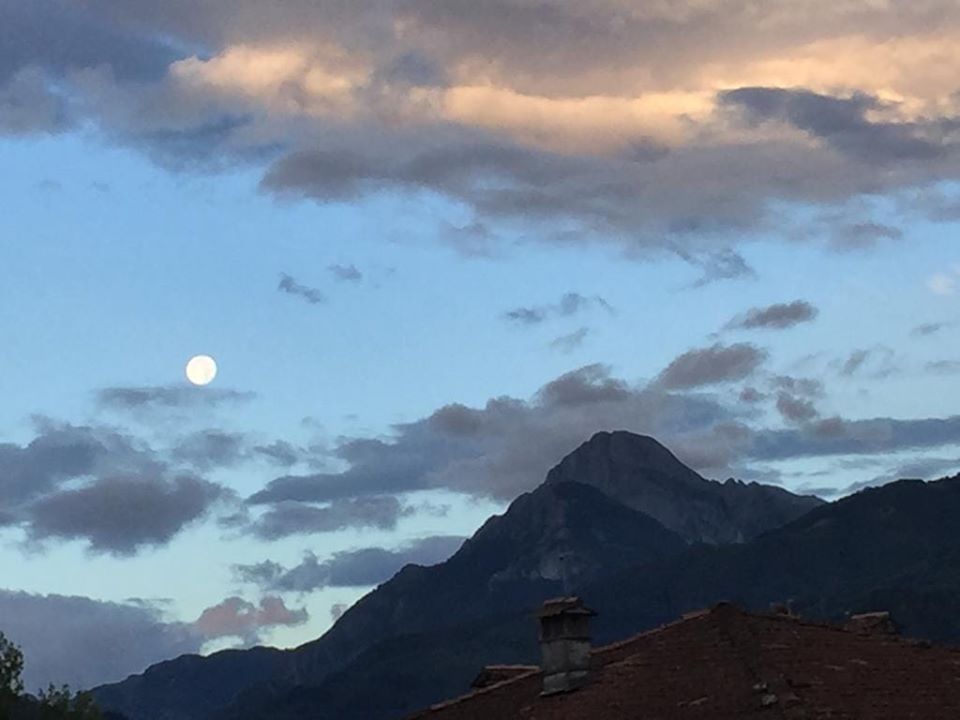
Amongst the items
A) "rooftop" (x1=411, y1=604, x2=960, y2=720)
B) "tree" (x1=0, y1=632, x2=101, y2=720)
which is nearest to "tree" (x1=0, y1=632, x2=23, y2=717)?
"tree" (x1=0, y1=632, x2=101, y2=720)

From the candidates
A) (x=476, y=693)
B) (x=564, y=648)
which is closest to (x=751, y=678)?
(x=564, y=648)

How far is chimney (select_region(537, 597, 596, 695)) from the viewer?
145 feet

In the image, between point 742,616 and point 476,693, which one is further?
point 476,693

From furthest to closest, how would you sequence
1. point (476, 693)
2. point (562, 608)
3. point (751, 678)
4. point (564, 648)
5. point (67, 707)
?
point (67, 707) < point (476, 693) < point (562, 608) < point (564, 648) < point (751, 678)

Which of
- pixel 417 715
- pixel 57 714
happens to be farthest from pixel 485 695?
pixel 57 714

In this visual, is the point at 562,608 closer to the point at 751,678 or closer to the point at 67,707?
the point at 751,678

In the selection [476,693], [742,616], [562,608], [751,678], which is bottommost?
[751,678]

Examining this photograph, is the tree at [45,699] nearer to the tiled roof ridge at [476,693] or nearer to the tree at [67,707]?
the tree at [67,707]

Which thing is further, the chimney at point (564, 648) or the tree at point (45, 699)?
the tree at point (45, 699)

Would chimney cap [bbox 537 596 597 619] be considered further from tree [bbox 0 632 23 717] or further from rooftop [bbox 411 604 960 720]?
tree [bbox 0 632 23 717]

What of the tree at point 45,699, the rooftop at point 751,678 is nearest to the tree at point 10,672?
the tree at point 45,699

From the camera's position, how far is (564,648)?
4447 centimetres

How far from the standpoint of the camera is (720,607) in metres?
44.5

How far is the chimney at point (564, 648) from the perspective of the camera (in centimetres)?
4434
